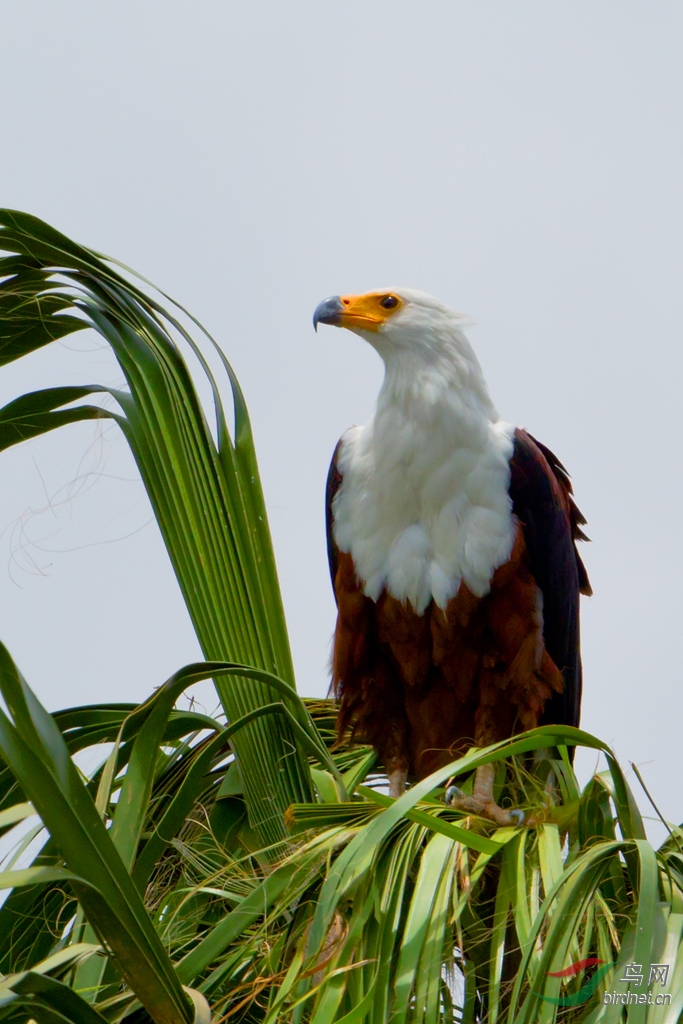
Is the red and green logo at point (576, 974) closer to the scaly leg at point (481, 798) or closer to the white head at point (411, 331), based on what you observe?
the scaly leg at point (481, 798)

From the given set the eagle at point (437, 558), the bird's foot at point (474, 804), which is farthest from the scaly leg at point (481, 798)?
the eagle at point (437, 558)

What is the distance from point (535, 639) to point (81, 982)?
6.52ft

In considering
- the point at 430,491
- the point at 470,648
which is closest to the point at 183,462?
the point at 430,491

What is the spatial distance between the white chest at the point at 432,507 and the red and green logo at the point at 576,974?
1782 millimetres

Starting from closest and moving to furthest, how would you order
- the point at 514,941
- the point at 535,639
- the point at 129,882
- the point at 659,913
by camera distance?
1. the point at 129,882
2. the point at 659,913
3. the point at 514,941
4. the point at 535,639

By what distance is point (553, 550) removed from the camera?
13.3 feet

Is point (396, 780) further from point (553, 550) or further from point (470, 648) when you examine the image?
point (553, 550)

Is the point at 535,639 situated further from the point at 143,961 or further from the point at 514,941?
the point at 143,961

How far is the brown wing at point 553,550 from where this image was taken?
3.98 metres

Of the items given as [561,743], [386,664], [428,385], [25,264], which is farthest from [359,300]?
[561,743]

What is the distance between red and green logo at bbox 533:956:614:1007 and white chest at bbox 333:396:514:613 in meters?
1.78

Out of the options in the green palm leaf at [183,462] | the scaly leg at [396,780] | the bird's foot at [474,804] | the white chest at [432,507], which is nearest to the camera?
the green palm leaf at [183,462]

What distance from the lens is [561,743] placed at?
248 centimetres

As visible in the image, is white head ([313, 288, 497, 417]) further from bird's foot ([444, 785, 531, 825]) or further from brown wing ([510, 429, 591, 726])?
bird's foot ([444, 785, 531, 825])
